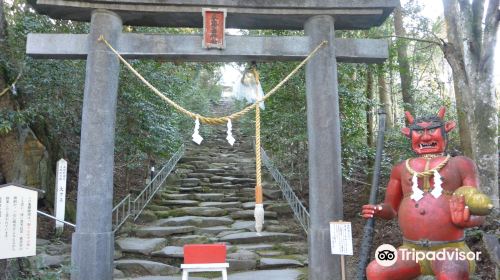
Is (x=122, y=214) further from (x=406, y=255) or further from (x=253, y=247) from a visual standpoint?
(x=406, y=255)

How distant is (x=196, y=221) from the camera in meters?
8.09

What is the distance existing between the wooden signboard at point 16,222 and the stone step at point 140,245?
2.98 m

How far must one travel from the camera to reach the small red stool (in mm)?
4496

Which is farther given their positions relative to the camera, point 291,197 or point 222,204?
point 222,204

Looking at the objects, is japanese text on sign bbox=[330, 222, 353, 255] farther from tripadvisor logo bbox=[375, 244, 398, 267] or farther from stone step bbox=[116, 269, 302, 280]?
stone step bbox=[116, 269, 302, 280]

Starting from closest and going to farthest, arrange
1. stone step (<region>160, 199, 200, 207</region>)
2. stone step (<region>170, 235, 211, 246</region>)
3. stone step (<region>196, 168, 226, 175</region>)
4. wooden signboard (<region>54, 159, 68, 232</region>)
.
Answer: stone step (<region>170, 235, 211, 246</region>)
wooden signboard (<region>54, 159, 68, 232</region>)
stone step (<region>160, 199, 200, 207</region>)
stone step (<region>196, 168, 226, 175</region>)

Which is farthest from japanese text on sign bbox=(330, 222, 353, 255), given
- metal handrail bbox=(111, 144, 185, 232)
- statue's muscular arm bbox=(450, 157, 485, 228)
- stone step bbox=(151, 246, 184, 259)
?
metal handrail bbox=(111, 144, 185, 232)

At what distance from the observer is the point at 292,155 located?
9.41 metres

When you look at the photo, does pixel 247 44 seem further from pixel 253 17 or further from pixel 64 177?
pixel 64 177

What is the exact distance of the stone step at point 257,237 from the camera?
288 inches

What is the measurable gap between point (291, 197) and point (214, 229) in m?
2.01

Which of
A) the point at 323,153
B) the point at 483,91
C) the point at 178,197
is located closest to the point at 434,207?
the point at 323,153

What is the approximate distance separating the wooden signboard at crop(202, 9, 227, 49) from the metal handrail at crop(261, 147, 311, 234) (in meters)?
3.27

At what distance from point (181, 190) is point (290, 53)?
6.37 metres
